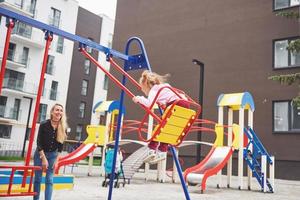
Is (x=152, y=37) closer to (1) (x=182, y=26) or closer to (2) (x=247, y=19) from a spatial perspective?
(1) (x=182, y=26)

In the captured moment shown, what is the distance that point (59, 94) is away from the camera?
42.3 meters

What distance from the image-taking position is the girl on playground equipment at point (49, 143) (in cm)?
629

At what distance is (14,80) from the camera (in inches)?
1479

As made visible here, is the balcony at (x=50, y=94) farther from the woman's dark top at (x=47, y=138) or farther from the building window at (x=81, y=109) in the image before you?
the woman's dark top at (x=47, y=138)

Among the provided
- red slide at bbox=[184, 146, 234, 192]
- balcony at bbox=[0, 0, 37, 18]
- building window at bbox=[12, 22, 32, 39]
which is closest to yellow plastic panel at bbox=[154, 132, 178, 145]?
red slide at bbox=[184, 146, 234, 192]

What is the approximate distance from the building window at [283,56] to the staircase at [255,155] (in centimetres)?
917

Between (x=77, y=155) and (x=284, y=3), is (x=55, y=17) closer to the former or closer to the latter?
(x=284, y=3)

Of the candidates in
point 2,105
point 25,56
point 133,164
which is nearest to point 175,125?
point 133,164

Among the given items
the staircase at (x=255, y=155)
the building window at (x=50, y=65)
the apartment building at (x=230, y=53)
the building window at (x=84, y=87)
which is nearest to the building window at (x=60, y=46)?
the building window at (x=50, y=65)

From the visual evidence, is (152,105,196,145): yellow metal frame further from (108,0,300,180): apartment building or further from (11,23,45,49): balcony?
(11,23,45,49): balcony

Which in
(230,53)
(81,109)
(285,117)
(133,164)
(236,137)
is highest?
(230,53)

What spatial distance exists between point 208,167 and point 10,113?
29.4m

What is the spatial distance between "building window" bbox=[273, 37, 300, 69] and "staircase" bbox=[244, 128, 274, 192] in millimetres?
9166

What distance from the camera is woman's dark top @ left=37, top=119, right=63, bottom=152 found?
6.27 m
